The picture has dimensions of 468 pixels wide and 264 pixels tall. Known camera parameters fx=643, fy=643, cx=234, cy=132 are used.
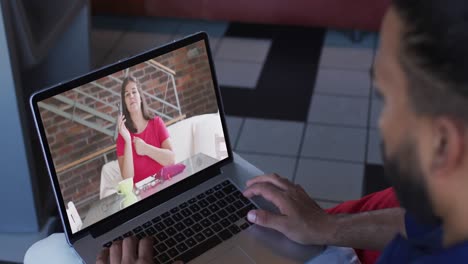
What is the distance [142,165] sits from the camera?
1.22 metres

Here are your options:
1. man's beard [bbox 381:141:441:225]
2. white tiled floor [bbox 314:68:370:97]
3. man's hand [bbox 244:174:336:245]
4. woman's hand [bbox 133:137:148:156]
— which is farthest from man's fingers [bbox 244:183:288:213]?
white tiled floor [bbox 314:68:370:97]

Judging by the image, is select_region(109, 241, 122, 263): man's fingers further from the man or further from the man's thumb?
the man

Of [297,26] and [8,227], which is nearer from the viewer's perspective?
[8,227]

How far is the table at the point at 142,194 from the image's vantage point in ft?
3.91

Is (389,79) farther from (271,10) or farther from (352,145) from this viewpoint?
(271,10)

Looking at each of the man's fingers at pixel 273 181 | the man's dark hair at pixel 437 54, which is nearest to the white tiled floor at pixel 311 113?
the man's fingers at pixel 273 181

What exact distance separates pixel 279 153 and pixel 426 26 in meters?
1.91

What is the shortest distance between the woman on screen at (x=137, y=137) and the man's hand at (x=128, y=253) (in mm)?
147

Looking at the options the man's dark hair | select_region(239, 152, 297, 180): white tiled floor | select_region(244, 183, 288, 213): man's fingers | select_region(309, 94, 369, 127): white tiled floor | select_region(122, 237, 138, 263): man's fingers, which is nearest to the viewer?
the man's dark hair

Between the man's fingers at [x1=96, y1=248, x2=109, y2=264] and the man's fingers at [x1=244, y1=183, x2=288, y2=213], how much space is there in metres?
0.29

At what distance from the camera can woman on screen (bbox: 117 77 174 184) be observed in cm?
120

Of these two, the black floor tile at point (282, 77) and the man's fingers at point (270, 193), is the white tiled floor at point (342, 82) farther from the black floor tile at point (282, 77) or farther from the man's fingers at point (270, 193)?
the man's fingers at point (270, 193)

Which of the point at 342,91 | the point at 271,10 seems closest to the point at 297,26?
the point at 271,10

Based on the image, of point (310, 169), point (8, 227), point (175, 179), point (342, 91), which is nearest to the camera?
point (175, 179)
